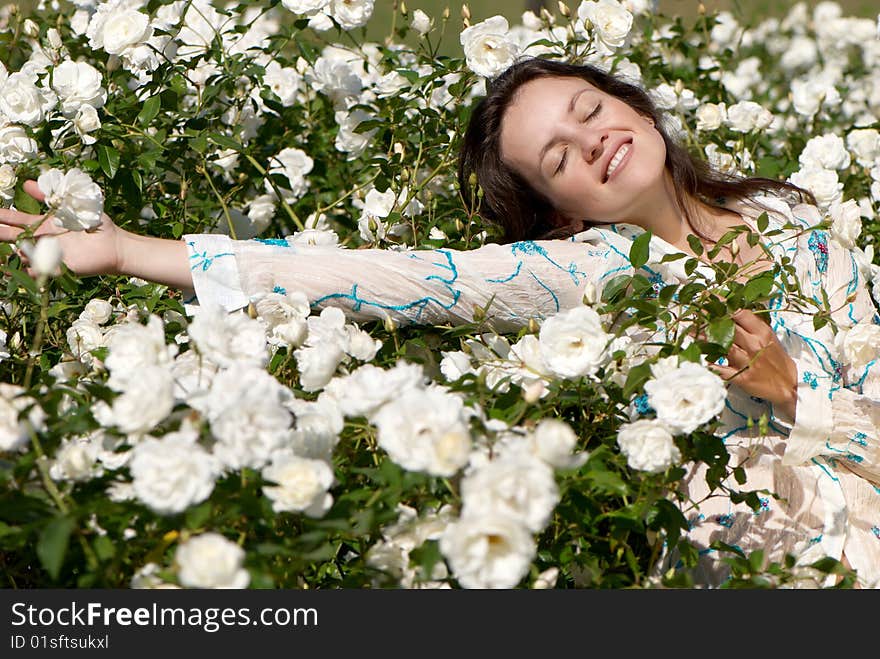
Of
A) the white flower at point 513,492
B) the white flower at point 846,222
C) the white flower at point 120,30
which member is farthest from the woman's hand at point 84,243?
the white flower at point 846,222

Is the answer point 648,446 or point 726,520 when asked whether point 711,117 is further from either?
point 648,446

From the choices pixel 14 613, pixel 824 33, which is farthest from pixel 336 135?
pixel 824 33

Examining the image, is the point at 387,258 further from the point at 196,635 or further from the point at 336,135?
the point at 336,135

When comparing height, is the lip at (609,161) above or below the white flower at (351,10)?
below

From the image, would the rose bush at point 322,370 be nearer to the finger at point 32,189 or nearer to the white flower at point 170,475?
the white flower at point 170,475

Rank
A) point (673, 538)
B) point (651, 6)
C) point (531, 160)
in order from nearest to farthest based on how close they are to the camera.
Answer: point (673, 538)
point (531, 160)
point (651, 6)

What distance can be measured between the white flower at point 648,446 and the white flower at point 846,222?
83cm

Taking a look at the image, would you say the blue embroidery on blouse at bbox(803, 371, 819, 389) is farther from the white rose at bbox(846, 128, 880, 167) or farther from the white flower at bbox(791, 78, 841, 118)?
the white flower at bbox(791, 78, 841, 118)

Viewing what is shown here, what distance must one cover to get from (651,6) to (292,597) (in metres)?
2.18

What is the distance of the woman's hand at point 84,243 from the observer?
4.84ft

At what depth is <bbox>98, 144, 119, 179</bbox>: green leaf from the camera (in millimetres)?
1872

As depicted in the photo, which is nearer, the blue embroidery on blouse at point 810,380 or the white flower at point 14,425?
the white flower at point 14,425

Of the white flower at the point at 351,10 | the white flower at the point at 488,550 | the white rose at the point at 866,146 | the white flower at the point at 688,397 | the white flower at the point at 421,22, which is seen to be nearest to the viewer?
the white flower at the point at 488,550

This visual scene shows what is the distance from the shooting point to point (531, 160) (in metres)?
1.90
